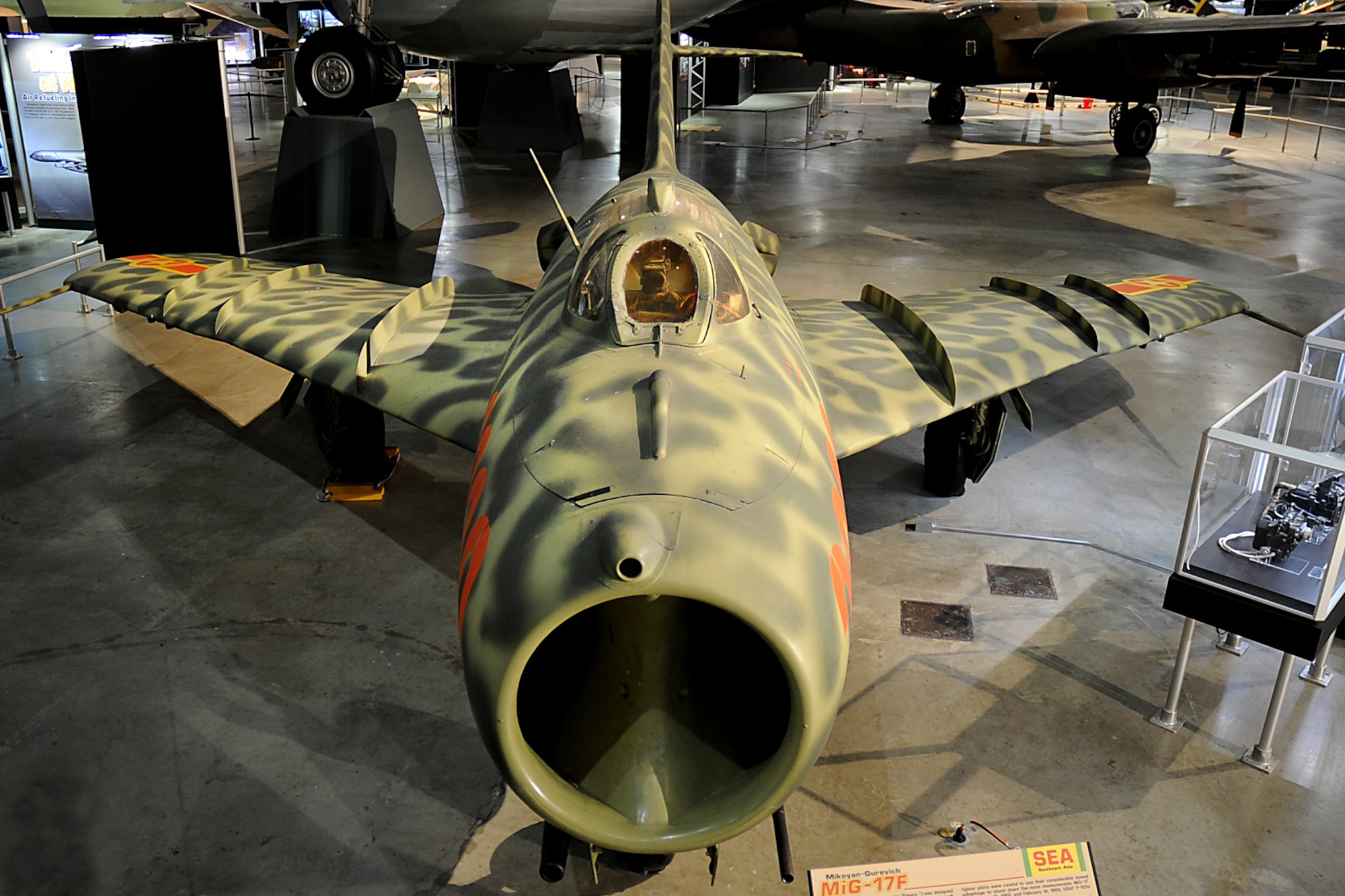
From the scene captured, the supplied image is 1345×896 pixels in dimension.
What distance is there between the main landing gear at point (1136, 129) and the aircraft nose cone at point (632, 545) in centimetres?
2465

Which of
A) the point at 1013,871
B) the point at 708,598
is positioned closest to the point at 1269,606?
the point at 1013,871

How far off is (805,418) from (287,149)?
43.0ft

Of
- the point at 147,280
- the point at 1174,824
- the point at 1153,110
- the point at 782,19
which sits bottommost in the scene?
the point at 1174,824

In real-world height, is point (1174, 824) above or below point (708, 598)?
below

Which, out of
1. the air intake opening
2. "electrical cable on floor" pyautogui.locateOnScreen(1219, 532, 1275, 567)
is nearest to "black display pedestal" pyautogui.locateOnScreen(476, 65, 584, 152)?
"electrical cable on floor" pyautogui.locateOnScreen(1219, 532, 1275, 567)

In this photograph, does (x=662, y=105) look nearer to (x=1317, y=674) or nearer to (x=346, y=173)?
(x=1317, y=674)

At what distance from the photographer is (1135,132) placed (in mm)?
24078

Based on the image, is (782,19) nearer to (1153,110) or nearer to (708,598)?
(1153,110)

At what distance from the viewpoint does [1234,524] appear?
5.50 metres

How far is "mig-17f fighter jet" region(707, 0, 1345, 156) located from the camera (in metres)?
20.1

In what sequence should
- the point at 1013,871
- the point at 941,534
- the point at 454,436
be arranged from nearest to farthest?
the point at 1013,871 < the point at 454,436 < the point at 941,534

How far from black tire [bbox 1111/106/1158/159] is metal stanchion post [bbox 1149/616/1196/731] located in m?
22.2

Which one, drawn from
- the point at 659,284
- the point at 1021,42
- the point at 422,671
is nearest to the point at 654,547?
the point at 659,284

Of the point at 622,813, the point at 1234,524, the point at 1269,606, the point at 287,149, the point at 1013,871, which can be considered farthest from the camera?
the point at 287,149
